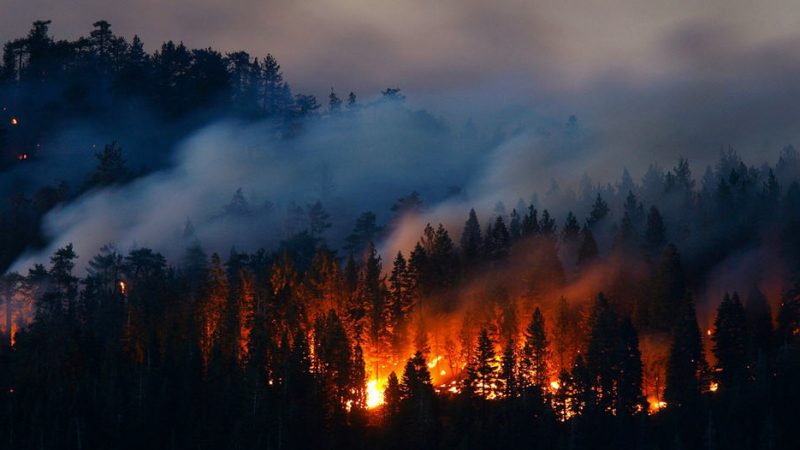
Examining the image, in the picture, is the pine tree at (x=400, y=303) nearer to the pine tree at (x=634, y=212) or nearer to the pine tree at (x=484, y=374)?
the pine tree at (x=484, y=374)

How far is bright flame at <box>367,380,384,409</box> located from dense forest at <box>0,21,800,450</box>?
421mm

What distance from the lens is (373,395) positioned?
105812 millimetres

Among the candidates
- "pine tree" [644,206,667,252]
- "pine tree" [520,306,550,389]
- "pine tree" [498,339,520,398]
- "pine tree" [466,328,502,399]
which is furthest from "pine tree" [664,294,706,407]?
"pine tree" [644,206,667,252]

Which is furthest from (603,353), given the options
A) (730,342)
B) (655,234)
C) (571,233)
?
(571,233)

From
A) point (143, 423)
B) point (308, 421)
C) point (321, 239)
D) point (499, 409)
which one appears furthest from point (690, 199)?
point (143, 423)

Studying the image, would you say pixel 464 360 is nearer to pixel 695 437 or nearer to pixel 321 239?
pixel 695 437

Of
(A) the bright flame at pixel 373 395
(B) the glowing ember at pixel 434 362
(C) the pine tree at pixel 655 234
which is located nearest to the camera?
(A) the bright flame at pixel 373 395

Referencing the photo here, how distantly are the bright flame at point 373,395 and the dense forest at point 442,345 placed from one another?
0.42m

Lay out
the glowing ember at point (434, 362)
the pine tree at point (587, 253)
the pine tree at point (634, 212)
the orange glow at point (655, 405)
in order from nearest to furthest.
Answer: the orange glow at point (655, 405) < the glowing ember at point (434, 362) < the pine tree at point (587, 253) < the pine tree at point (634, 212)

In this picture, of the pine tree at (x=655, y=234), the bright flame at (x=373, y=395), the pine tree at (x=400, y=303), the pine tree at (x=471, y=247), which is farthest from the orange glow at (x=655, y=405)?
the pine tree at (x=471, y=247)

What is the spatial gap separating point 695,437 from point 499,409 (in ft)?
59.7

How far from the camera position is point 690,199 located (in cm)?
A: 14538

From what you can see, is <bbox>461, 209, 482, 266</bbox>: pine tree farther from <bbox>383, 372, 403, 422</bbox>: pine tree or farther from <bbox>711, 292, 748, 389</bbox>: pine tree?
<bbox>711, 292, 748, 389</bbox>: pine tree

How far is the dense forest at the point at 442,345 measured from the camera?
9438 cm
